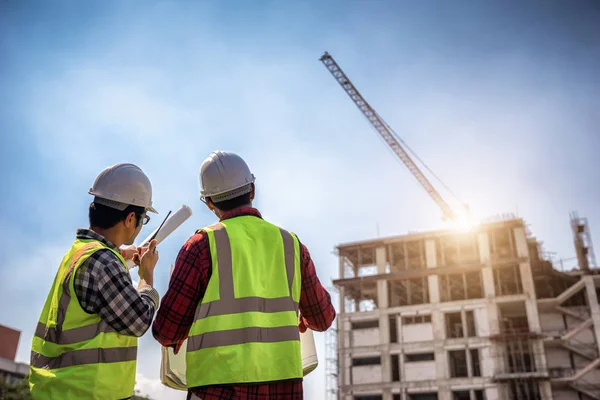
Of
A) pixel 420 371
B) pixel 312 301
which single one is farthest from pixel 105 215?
pixel 420 371

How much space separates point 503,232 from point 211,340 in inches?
2293

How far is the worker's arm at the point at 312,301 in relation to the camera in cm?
334

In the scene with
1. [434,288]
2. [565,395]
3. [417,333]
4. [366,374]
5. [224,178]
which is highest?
[434,288]

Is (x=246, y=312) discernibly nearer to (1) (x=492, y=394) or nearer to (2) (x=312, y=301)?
(2) (x=312, y=301)

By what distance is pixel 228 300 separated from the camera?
284cm

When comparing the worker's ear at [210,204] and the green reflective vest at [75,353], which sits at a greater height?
the worker's ear at [210,204]

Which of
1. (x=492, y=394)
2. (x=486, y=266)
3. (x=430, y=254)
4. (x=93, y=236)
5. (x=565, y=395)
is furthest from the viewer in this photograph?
(x=430, y=254)

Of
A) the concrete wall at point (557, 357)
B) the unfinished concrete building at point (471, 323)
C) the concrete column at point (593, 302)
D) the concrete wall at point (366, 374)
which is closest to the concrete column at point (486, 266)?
the unfinished concrete building at point (471, 323)

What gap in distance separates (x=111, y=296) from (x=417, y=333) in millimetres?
53794

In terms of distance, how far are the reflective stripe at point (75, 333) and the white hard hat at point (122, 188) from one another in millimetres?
779

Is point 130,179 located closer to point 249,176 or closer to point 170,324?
point 249,176

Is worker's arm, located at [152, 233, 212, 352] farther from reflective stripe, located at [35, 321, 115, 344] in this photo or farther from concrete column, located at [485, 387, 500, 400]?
concrete column, located at [485, 387, 500, 400]

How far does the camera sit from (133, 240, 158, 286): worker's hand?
10.9 ft

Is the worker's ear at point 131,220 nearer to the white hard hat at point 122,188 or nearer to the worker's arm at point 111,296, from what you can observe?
the white hard hat at point 122,188
